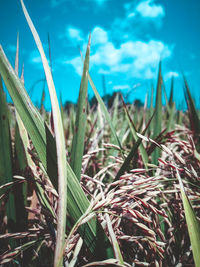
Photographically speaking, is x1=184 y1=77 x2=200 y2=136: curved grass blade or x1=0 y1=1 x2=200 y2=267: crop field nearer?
x1=0 y1=1 x2=200 y2=267: crop field

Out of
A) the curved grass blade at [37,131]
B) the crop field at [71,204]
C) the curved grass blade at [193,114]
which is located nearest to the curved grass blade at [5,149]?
the crop field at [71,204]

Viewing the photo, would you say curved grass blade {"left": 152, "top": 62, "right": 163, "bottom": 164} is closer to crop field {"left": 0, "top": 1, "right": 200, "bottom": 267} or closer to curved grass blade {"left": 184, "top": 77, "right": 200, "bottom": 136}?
crop field {"left": 0, "top": 1, "right": 200, "bottom": 267}

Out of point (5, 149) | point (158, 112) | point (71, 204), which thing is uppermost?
point (158, 112)

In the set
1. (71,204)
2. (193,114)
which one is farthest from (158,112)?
(71,204)

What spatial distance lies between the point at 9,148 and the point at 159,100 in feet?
2.02

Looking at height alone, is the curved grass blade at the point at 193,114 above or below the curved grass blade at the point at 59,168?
above

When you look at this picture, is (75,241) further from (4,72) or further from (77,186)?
(4,72)

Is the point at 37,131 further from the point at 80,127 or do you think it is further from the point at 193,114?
the point at 193,114

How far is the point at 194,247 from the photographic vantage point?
332 mm

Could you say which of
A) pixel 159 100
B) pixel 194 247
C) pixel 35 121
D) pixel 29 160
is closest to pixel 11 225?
pixel 29 160

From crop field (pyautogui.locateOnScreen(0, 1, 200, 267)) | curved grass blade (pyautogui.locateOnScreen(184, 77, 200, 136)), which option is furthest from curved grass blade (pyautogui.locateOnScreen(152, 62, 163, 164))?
curved grass blade (pyautogui.locateOnScreen(184, 77, 200, 136))

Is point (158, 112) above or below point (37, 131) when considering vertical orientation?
above

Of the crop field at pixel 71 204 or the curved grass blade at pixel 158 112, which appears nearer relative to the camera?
the crop field at pixel 71 204

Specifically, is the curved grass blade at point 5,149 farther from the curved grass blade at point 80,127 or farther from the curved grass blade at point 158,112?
the curved grass blade at point 158,112
